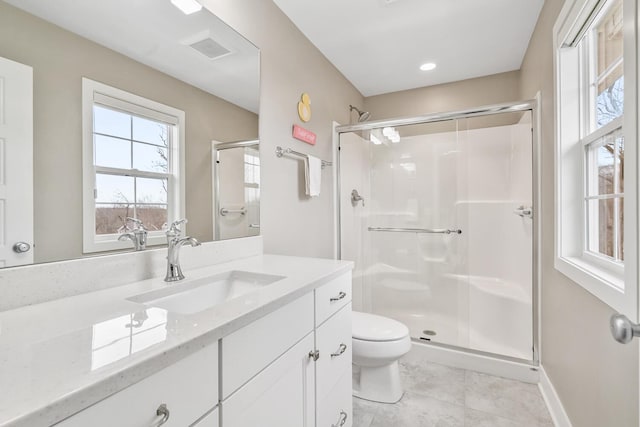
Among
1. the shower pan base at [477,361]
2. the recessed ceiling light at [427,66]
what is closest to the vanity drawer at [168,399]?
the shower pan base at [477,361]

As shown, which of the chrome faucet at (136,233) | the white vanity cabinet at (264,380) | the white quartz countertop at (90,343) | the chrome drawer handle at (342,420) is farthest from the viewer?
the chrome drawer handle at (342,420)

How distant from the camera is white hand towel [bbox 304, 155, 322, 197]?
205 cm

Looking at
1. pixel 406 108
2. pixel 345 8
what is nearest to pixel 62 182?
pixel 345 8

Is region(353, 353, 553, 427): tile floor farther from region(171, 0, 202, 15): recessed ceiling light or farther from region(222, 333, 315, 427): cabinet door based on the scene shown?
region(171, 0, 202, 15): recessed ceiling light

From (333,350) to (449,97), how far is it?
273cm

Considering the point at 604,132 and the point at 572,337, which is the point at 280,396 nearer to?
the point at 572,337

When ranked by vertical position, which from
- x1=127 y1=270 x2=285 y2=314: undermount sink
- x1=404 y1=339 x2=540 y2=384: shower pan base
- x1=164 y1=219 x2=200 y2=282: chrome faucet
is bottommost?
x1=404 y1=339 x2=540 y2=384: shower pan base

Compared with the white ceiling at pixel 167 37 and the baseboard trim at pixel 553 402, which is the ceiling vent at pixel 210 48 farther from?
the baseboard trim at pixel 553 402

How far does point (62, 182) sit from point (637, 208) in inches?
61.5

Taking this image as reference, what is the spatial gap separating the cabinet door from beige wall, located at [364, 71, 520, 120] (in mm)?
2630

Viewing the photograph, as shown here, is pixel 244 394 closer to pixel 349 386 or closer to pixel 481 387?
pixel 349 386

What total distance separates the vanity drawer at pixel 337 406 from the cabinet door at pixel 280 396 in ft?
0.25

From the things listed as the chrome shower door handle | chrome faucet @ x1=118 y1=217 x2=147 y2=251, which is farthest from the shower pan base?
chrome faucet @ x1=118 y1=217 x2=147 y2=251

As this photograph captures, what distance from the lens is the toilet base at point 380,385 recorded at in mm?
1729
